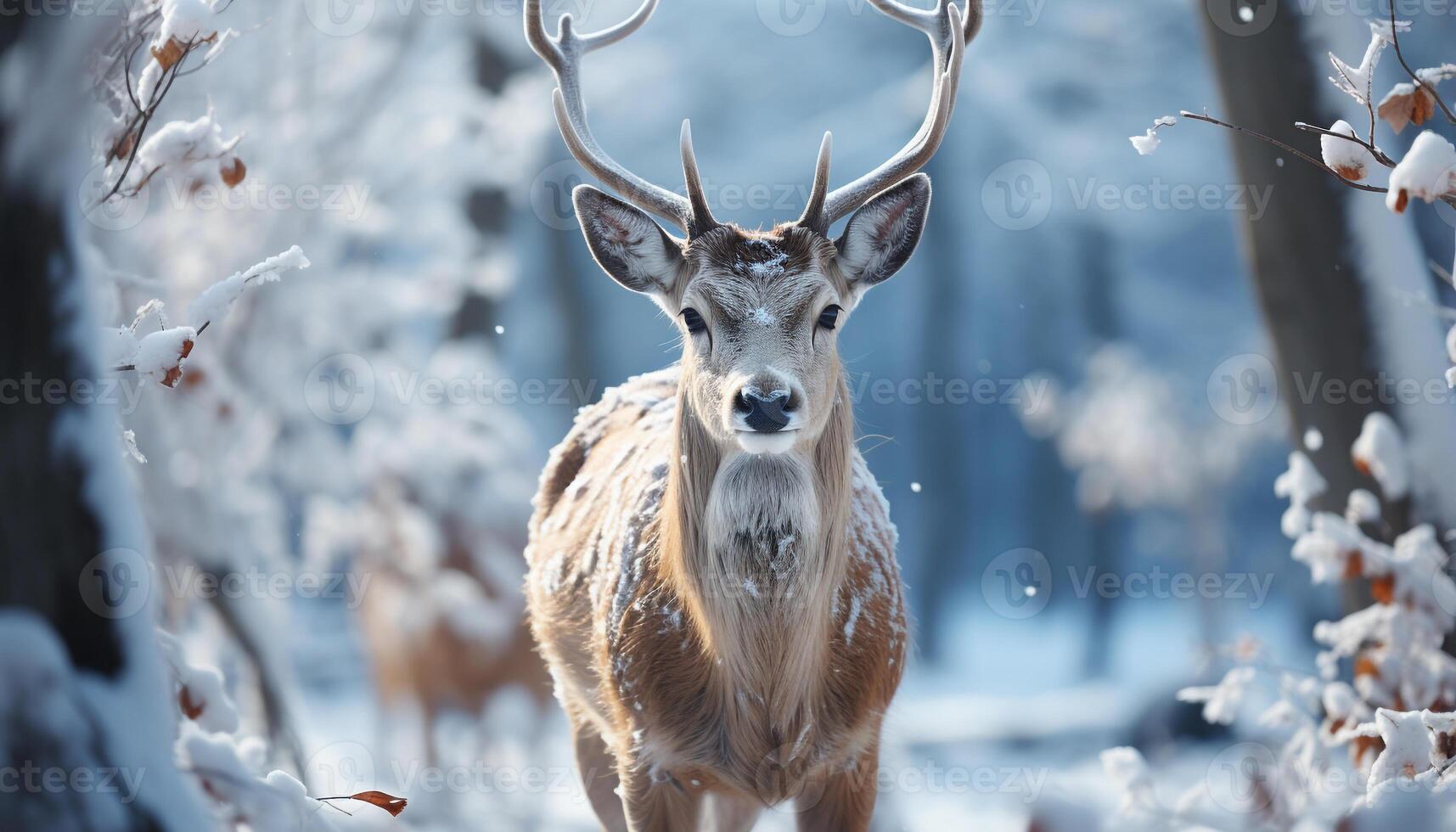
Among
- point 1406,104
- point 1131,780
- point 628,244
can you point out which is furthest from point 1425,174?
point 1131,780

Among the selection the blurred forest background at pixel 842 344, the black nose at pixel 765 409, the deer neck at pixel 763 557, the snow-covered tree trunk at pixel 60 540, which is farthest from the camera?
the blurred forest background at pixel 842 344

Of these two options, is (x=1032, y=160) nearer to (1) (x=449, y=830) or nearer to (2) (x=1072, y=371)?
(2) (x=1072, y=371)

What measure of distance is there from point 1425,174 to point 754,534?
2.04m

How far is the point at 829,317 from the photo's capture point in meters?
3.81

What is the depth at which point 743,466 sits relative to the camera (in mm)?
3621

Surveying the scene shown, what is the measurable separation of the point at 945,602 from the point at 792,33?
10.7 m

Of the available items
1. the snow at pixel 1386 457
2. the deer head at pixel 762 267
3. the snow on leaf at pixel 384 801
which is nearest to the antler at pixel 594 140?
the deer head at pixel 762 267

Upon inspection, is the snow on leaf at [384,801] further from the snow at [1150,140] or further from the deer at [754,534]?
the snow at [1150,140]

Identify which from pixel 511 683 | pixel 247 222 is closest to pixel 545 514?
pixel 511 683

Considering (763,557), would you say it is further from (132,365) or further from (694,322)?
(132,365)

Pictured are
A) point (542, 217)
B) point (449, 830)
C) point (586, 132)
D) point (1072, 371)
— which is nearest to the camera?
point (586, 132)

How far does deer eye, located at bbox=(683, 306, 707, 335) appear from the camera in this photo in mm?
3787

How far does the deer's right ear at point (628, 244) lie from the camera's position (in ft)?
13.1

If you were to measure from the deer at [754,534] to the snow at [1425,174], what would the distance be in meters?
1.60
